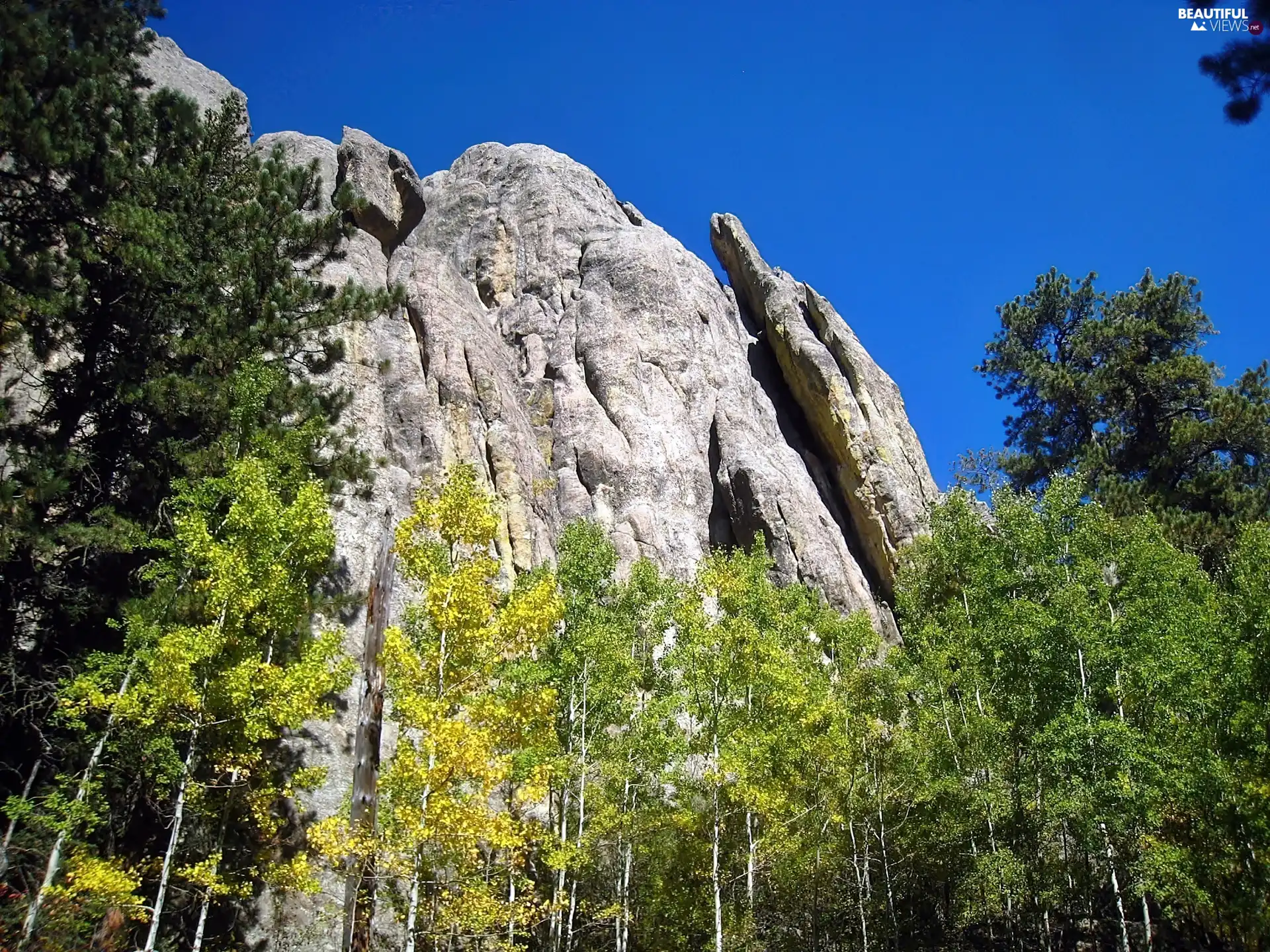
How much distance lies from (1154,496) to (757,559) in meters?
17.1

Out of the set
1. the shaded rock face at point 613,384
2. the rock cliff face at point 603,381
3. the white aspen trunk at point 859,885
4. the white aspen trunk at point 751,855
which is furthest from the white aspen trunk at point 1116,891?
the shaded rock face at point 613,384

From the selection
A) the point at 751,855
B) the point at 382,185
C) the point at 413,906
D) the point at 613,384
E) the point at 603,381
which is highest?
the point at 382,185

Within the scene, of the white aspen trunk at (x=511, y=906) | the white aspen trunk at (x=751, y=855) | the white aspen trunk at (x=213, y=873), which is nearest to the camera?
the white aspen trunk at (x=511, y=906)

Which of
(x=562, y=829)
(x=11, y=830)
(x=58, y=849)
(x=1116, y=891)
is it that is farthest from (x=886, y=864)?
(x=11, y=830)

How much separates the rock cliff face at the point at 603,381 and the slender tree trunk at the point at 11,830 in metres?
14.6

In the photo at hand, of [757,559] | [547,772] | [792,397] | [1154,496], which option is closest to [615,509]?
[757,559]

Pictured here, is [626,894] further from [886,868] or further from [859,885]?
[886,868]

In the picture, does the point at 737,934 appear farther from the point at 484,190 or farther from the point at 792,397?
the point at 484,190

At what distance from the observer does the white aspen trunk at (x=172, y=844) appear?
43.7ft

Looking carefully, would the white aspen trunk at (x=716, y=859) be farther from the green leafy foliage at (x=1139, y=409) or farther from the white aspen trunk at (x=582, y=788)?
the green leafy foliage at (x=1139, y=409)

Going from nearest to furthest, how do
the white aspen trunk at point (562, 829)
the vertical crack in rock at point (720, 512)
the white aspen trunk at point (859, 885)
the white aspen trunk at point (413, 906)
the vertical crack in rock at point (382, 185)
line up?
1. the white aspen trunk at point (413, 906)
2. the white aspen trunk at point (562, 829)
3. the white aspen trunk at point (859, 885)
4. the vertical crack in rock at point (720, 512)
5. the vertical crack in rock at point (382, 185)

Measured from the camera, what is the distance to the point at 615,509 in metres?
41.1

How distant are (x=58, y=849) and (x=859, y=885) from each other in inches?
644

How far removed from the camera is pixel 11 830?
14.3 meters
